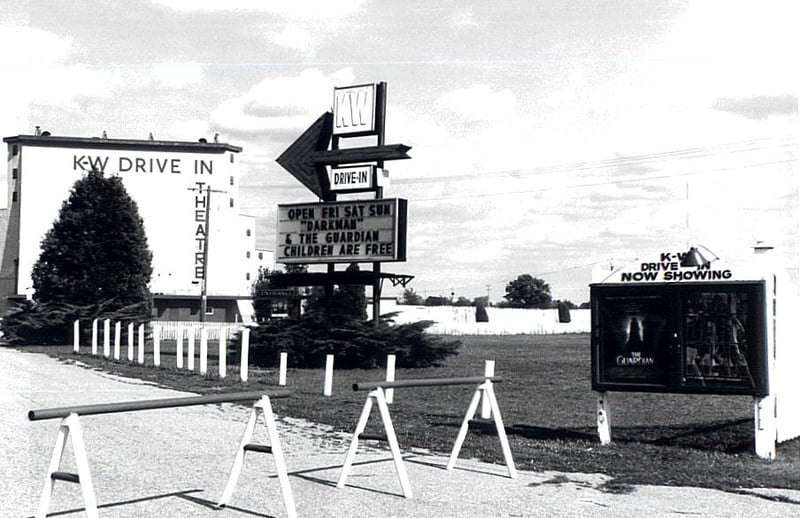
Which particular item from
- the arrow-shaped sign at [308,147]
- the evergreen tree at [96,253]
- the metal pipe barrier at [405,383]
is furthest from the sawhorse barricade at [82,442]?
the evergreen tree at [96,253]

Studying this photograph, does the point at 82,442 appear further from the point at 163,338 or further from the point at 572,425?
the point at 163,338

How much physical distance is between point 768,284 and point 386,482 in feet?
16.1

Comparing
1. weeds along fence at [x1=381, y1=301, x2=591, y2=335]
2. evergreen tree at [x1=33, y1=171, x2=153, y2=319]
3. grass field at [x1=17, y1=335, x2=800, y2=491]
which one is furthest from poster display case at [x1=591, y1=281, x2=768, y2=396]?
weeds along fence at [x1=381, y1=301, x2=591, y2=335]

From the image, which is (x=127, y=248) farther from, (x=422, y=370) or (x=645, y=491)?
(x=645, y=491)

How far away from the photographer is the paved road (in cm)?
845

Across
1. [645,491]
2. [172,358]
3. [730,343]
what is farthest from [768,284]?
[172,358]

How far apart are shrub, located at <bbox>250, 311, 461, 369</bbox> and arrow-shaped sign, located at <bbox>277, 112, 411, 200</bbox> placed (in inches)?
149

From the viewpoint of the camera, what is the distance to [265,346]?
1157 inches

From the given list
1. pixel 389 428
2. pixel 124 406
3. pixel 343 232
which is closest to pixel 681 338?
pixel 389 428

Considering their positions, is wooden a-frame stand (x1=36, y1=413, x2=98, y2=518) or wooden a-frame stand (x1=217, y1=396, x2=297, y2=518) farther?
wooden a-frame stand (x1=217, y1=396, x2=297, y2=518)

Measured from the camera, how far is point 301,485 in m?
9.62

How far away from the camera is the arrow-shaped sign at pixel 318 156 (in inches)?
1124

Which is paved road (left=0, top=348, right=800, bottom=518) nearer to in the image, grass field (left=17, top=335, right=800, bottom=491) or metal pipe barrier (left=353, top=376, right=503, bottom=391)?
grass field (left=17, top=335, right=800, bottom=491)

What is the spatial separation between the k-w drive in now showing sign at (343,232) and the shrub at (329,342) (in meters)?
2.10
